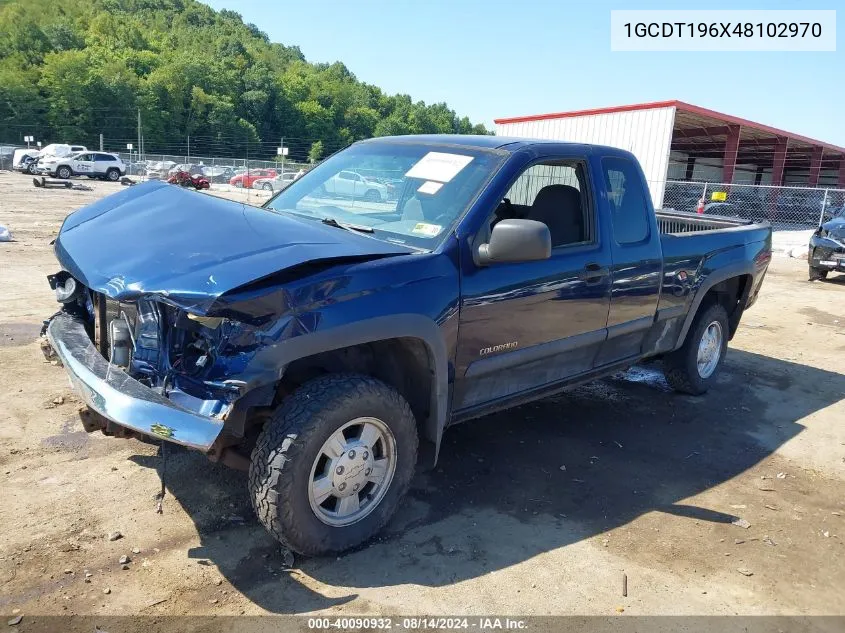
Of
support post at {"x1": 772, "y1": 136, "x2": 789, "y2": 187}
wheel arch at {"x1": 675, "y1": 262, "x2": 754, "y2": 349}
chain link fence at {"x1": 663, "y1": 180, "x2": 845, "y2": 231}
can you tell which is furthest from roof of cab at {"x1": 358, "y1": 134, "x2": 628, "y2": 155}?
support post at {"x1": 772, "y1": 136, "x2": 789, "y2": 187}

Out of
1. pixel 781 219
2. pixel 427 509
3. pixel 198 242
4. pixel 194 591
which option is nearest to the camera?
pixel 194 591

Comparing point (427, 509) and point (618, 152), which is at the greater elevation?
point (618, 152)

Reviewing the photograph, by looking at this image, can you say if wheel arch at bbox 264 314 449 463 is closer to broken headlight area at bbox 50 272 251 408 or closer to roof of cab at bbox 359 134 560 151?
broken headlight area at bbox 50 272 251 408

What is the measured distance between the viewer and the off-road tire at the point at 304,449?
9.17 ft

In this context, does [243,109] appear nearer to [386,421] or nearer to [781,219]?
[781,219]

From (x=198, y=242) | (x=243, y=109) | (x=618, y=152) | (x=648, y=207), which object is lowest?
(x=198, y=242)

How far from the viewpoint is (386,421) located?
309 centimetres

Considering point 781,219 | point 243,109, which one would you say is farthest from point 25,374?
point 243,109

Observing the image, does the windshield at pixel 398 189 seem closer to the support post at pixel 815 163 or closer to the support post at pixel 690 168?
the support post at pixel 815 163

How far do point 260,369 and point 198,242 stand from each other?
756 millimetres

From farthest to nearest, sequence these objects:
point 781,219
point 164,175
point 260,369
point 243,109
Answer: point 243,109 < point 164,175 < point 781,219 < point 260,369

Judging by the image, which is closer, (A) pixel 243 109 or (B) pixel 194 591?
(B) pixel 194 591

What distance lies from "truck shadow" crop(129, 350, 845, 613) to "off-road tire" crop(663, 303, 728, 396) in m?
0.13

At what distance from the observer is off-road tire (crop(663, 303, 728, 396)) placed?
5535mm
